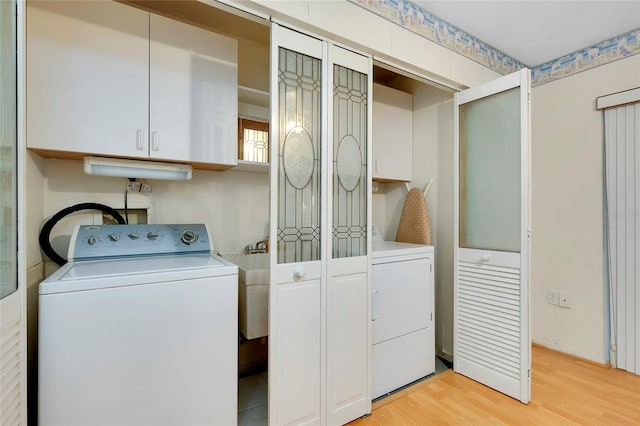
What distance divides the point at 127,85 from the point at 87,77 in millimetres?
157

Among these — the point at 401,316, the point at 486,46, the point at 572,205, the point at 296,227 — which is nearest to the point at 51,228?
the point at 296,227

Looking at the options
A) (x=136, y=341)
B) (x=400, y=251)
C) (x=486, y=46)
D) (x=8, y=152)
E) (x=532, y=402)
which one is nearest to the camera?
(x=8, y=152)

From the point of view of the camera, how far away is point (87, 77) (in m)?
1.40

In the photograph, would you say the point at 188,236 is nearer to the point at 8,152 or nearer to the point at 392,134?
the point at 8,152

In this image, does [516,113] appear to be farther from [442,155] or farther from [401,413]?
[401,413]

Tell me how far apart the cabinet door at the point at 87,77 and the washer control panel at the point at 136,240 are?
42 cm

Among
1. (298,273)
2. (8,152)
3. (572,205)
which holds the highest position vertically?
(8,152)

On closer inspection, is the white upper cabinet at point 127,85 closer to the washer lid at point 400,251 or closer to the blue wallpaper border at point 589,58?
the washer lid at point 400,251

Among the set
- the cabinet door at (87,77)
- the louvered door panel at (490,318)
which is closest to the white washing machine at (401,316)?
the louvered door panel at (490,318)

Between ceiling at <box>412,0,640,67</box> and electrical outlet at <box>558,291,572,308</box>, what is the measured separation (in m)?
2.04

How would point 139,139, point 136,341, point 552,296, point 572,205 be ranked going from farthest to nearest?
point 552,296
point 572,205
point 139,139
point 136,341

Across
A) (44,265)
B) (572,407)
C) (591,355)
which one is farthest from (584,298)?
(44,265)

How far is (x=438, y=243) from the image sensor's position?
2562 mm

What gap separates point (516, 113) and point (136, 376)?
2.56m
